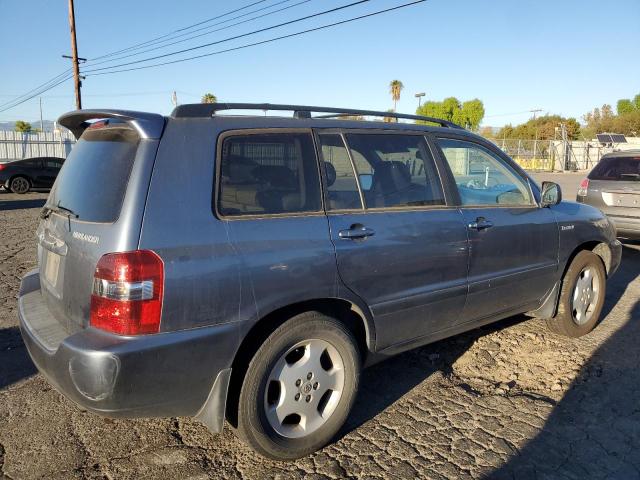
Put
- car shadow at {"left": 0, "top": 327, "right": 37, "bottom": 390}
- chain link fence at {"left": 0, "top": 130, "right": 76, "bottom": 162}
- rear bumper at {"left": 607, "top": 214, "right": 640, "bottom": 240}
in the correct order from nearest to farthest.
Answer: car shadow at {"left": 0, "top": 327, "right": 37, "bottom": 390} → rear bumper at {"left": 607, "top": 214, "right": 640, "bottom": 240} → chain link fence at {"left": 0, "top": 130, "right": 76, "bottom": 162}

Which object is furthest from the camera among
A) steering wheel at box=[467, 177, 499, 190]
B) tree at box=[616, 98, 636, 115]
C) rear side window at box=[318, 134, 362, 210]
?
tree at box=[616, 98, 636, 115]

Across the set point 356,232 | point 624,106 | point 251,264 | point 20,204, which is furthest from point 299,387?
point 624,106

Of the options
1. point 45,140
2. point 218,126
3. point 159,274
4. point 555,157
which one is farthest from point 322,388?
point 555,157

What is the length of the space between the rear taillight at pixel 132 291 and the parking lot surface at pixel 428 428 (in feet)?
3.08

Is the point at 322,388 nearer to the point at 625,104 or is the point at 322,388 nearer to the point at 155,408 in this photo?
the point at 155,408

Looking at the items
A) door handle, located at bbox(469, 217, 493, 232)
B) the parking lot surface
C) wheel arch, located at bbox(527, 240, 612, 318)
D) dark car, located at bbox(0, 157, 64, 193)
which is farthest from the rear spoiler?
dark car, located at bbox(0, 157, 64, 193)

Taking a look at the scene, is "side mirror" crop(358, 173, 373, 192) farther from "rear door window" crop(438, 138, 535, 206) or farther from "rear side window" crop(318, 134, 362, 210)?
"rear door window" crop(438, 138, 535, 206)

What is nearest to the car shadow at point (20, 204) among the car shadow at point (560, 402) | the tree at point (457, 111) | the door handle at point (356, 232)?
the car shadow at point (560, 402)

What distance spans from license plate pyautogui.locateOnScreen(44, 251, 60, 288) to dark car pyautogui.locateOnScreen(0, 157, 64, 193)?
1797 cm

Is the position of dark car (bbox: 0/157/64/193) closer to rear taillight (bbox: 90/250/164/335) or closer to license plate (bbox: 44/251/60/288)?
license plate (bbox: 44/251/60/288)

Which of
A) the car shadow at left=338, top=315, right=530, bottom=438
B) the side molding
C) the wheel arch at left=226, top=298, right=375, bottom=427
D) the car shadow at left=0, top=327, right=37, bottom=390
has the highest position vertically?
the wheel arch at left=226, top=298, right=375, bottom=427

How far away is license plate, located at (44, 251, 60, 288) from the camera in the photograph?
2865 millimetres

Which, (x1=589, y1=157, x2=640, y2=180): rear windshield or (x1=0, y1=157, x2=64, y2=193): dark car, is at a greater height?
(x1=0, y1=157, x2=64, y2=193): dark car

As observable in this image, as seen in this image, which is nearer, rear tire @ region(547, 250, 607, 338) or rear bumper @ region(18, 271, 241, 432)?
rear bumper @ region(18, 271, 241, 432)
